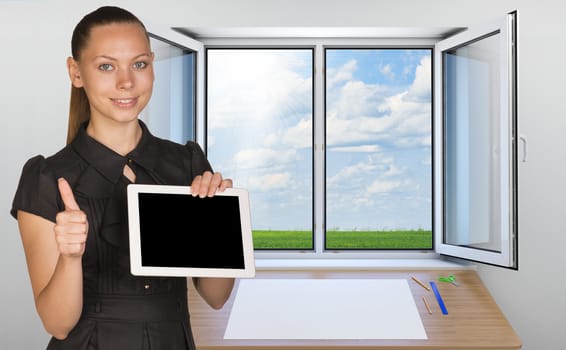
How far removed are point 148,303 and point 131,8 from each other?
227 centimetres

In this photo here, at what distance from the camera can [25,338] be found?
306cm

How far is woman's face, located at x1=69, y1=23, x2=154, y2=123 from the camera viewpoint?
1.05 metres

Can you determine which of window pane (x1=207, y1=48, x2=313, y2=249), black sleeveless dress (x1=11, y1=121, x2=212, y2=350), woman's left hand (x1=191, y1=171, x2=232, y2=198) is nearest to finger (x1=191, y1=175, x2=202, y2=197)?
woman's left hand (x1=191, y1=171, x2=232, y2=198)

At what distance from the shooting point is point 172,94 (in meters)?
3.16

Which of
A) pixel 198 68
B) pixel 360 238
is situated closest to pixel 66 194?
pixel 198 68

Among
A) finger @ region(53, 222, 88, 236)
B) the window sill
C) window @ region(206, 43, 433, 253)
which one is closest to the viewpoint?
finger @ region(53, 222, 88, 236)

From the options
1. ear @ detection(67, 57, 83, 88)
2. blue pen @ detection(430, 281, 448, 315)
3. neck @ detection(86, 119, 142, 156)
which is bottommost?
blue pen @ detection(430, 281, 448, 315)

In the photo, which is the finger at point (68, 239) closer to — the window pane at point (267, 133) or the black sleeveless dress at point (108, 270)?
the black sleeveless dress at point (108, 270)

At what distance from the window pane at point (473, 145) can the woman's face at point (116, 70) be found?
2094mm

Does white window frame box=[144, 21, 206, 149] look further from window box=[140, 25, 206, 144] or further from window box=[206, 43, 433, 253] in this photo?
window box=[206, 43, 433, 253]

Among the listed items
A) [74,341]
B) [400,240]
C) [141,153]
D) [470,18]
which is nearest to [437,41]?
[470,18]

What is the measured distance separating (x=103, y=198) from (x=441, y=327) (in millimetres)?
1666

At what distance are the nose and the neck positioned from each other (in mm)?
106

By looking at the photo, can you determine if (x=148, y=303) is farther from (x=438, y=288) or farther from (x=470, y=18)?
(x=470, y=18)
